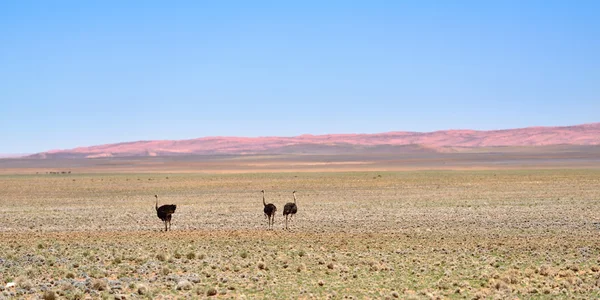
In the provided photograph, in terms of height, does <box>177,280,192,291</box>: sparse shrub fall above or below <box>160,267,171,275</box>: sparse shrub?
below

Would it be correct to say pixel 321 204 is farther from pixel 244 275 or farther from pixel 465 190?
pixel 244 275

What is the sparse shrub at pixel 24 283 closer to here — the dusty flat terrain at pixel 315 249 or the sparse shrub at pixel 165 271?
the dusty flat terrain at pixel 315 249

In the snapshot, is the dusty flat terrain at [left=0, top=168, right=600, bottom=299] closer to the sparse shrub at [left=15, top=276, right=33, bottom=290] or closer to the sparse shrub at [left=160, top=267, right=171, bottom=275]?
the sparse shrub at [left=15, top=276, right=33, bottom=290]

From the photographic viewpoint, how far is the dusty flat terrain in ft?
46.8

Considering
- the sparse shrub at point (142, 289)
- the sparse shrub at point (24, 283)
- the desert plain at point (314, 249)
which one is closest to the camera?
the sparse shrub at point (142, 289)

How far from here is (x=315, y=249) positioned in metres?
19.5

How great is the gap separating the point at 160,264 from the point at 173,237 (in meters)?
5.86

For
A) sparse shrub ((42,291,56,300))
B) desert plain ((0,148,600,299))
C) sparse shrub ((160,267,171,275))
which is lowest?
desert plain ((0,148,600,299))

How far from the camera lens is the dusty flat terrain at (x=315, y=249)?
14250 mm

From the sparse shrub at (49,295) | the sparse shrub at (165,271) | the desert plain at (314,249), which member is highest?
the sparse shrub at (49,295)

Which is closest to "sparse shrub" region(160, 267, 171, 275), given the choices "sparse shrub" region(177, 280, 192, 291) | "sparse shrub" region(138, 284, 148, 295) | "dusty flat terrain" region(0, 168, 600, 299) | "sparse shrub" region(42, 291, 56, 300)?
"dusty flat terrain" region(0, 168, 600, 299)

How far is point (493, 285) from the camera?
46.9ft

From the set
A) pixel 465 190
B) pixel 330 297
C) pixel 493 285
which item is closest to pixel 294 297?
pixel 330 297

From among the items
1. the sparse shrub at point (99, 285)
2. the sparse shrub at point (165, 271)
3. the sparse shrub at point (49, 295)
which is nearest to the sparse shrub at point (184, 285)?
the sparse shrub at point (165, 271)
